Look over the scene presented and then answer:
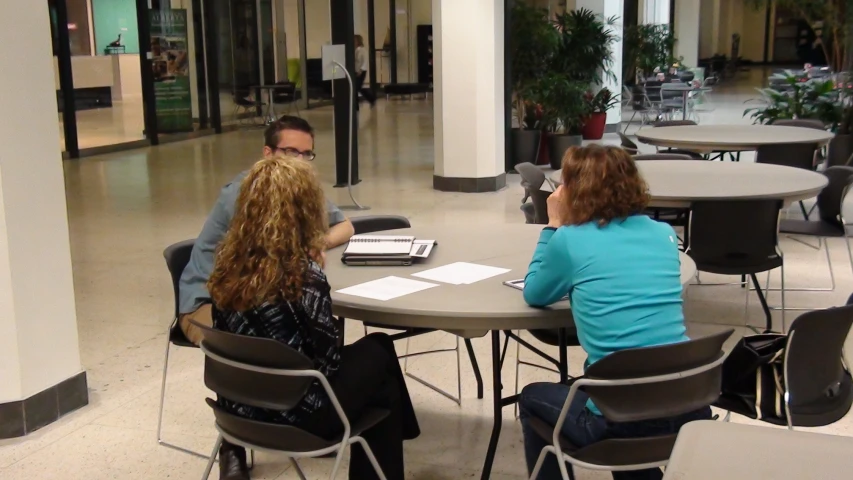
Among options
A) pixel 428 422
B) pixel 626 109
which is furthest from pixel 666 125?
pixel 626 109

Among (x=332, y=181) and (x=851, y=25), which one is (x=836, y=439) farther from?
(x=851, y=25)

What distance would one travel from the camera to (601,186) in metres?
2.78

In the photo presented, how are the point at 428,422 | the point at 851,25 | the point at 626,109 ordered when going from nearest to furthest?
the point at 428,422 → the point at 851,25 → the point at 626,109

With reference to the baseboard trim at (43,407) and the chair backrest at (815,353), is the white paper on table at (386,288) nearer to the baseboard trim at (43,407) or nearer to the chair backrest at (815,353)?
the chair backrest at (815,353)

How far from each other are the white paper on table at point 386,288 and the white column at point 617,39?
11.0 m

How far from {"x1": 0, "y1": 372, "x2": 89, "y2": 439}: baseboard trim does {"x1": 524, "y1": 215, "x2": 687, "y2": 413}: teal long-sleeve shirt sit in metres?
2.38

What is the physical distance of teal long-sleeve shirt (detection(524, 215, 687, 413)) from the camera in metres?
2.67

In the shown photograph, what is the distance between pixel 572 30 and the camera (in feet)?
41.3

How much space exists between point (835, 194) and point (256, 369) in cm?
427

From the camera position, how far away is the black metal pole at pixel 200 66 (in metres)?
16.2

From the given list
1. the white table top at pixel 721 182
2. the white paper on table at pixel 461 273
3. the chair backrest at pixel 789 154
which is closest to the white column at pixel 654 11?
the chair backrest at pixel 789 154

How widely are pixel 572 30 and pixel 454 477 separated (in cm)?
991

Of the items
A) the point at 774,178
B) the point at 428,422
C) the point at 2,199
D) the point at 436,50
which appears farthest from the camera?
the point at 436,50

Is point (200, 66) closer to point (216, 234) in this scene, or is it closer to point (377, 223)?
point (377, 223)
